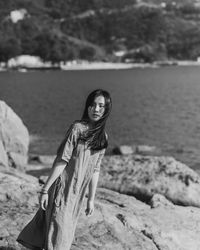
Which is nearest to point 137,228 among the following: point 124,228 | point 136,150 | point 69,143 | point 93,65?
point 124,228

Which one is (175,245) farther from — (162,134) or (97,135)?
(162,134)

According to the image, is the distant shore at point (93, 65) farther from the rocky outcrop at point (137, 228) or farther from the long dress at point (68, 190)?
the long dress at point (68, 190)

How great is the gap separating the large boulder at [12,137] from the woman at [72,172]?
32.2ft

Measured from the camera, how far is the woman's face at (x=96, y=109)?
4777mm

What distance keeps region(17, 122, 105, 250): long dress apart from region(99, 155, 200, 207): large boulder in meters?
5.00

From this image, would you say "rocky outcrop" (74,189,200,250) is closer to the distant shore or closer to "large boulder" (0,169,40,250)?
"large boulder" (0,169,40,250)

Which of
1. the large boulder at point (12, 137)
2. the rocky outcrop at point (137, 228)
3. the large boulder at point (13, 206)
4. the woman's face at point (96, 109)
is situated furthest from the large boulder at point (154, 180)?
the woman's face at point (96, 109)

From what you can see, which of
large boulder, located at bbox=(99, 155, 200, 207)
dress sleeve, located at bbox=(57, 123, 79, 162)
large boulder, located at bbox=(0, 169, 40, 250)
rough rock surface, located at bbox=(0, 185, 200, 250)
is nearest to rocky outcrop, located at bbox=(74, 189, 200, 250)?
rough rock surface, located at bbox=(0, 185, 200, 250)

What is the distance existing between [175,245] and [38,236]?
2251 millimetres

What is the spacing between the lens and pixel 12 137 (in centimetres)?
1562

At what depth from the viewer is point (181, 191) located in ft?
31.9

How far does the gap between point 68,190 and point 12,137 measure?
11063mm

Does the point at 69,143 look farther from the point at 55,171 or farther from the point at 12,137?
the point at 12,137

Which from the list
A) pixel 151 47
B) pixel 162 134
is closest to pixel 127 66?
pixel 151 47
